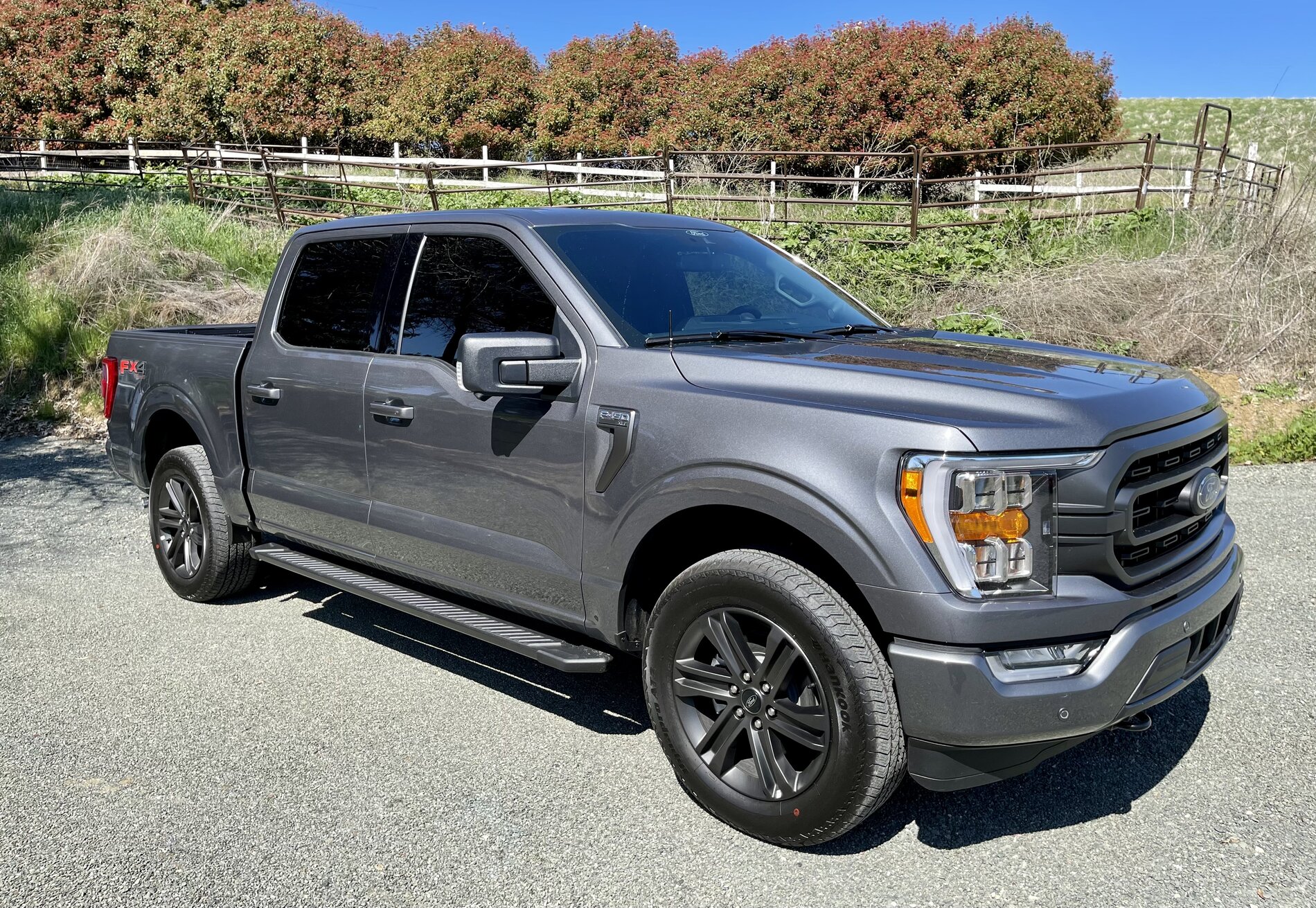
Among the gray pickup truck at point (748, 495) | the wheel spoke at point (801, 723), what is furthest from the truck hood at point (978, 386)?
the wheel spoke at point (801, 723)

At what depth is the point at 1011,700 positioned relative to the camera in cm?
272

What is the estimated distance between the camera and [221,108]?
3544cm

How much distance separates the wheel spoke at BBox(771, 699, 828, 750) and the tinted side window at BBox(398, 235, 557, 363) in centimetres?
158

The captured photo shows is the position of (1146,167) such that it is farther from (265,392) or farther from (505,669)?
(265,392)

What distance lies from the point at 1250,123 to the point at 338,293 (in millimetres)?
13371

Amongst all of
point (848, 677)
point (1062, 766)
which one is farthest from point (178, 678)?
point (1062, 766)

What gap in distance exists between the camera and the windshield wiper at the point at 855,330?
13.5 feet

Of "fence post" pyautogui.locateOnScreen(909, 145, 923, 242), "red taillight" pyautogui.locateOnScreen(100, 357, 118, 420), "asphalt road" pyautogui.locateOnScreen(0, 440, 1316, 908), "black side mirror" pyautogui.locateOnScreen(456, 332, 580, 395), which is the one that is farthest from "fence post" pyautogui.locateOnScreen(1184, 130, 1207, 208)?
"red taillight" pyautogui.locateOnScreen(100, 357, 118, 420)

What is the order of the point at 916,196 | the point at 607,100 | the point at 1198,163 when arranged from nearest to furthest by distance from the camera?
the point at 1198,163
the point at 916,196
the point at 607,100

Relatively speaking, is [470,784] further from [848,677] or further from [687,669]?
[848,677]

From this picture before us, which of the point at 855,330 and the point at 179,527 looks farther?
the point at 179,527

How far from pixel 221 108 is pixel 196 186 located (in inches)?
747

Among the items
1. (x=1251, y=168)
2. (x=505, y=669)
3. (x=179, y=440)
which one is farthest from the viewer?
(x=1251, y=168)

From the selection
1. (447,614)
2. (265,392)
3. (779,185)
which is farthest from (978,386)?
(779,185)
